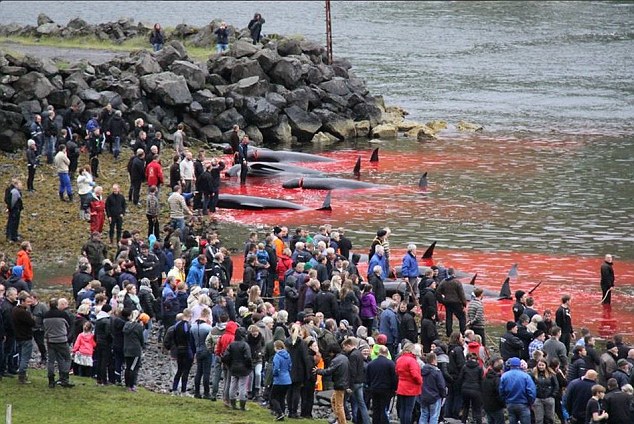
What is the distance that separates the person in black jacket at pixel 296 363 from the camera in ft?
78.6

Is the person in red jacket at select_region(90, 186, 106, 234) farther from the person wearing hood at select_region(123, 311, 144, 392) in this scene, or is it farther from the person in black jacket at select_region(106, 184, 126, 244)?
the person wearing hood at select_region(123, 311, 144, 392)

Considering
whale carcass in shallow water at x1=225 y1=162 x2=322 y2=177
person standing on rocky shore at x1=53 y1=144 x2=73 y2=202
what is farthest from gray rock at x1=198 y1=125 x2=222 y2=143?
person standing on rocky shore at x1=53 y1=144 x2=73 y2=202

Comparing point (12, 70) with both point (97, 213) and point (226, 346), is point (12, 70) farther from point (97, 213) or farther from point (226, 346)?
point (226, 346)

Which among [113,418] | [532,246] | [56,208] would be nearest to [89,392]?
[113,418]

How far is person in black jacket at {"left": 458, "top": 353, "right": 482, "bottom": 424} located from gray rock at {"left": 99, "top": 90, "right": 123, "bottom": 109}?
31.1 metres

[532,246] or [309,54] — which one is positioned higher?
[309,54]

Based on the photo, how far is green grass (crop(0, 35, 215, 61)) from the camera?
68.4 m

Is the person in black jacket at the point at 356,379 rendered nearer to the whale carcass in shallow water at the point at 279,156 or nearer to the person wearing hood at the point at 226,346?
the person wearing hood at the point at 226,346

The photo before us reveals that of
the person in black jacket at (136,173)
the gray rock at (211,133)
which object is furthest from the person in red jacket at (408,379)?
the gray rock at (211,133)

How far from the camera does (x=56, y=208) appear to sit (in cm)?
4091

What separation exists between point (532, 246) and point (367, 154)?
58.1 ft

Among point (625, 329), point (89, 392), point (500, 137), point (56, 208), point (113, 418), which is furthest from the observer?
point (500, 137)

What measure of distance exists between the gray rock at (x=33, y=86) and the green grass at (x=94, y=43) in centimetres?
1662

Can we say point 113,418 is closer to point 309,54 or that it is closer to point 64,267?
point 64,267
